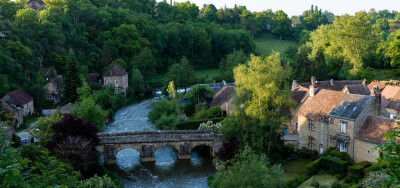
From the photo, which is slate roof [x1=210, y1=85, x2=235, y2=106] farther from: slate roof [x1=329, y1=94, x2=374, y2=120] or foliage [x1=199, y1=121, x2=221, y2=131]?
slate roof [x1=329, y1=94, x2=374, y2=120]

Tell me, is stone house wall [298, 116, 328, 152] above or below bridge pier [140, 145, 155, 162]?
above

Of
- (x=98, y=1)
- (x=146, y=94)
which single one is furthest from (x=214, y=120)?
(x=98, y=1)

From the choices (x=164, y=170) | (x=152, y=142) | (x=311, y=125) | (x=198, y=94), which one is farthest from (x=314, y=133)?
(x=198, y=94)

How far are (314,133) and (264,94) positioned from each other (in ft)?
22.3

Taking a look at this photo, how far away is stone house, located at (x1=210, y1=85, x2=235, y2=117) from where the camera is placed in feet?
151

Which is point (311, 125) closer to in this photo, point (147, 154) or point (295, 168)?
point (295, 168)

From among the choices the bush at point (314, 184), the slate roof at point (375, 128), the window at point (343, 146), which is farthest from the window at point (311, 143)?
the bush at point (314, 184)

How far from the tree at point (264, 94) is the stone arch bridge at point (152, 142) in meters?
6.17

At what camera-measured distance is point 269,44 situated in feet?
374

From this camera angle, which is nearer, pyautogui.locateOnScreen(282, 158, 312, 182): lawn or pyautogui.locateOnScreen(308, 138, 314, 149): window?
pyautogui.locateOnScreen(282, 158, 312, 182): lawn

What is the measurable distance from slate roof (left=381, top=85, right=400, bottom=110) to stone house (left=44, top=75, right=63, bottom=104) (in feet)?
151

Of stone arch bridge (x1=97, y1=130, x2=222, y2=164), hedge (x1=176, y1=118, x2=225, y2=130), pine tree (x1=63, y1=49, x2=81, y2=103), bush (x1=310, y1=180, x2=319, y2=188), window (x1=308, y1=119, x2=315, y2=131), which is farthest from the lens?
pine tree (x1=63, y1=49, x2=81, y2=103)

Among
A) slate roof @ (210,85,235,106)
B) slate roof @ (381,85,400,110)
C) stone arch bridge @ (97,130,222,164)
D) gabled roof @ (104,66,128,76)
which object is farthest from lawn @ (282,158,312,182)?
gabled roof @ (104,66,128,76)

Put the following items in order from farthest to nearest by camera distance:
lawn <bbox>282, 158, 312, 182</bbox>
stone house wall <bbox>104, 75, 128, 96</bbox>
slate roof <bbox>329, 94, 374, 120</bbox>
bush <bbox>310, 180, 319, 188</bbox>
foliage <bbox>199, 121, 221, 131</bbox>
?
1. stone house wall <bbox>104, 75, 128, 96</bbox>
2. foliage <bbox>199, 121, 221, 131</bbox>
3. slate roof <bbox>329, 94, 374, 120</bbox>
4. lawn <bbox>282, 158, 312, 182</bbox>
5. bush <bbox>310, 180, 319, 188</bbox>
